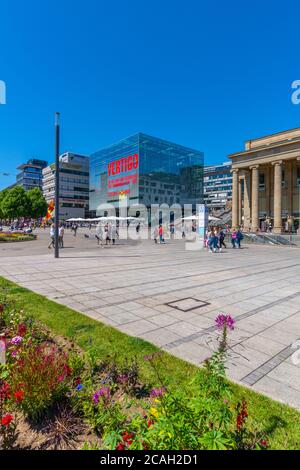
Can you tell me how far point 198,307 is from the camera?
6.32 metres

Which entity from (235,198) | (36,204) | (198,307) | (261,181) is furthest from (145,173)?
(198,307)

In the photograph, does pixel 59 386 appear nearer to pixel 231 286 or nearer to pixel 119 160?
pixel 231 286

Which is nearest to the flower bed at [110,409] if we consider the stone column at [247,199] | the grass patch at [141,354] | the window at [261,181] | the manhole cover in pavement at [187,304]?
the grass patch at [141,354]

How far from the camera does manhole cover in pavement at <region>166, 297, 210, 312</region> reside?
623 cm

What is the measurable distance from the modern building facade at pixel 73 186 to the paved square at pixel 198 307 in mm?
99763

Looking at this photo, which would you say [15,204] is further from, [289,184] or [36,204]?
[289,184]

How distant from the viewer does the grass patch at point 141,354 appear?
96.8 inches

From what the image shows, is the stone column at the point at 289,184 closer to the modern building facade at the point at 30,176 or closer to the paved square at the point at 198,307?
the paved square at the point at 198,307

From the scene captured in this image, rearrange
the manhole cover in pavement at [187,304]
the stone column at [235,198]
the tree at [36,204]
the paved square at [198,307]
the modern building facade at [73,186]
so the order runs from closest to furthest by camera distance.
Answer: the paved square at [198,307] → the manhole cover in pavement at [187,304] → the stone column at [235,198] → the tree at [36,204] → the modern building facade at [73,186]

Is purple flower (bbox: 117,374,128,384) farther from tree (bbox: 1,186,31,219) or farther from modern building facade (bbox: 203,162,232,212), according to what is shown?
modern building facade (bbox: 203,162,232,212)

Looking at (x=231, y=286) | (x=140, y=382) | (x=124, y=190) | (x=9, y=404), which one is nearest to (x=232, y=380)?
(x=140, y=382)

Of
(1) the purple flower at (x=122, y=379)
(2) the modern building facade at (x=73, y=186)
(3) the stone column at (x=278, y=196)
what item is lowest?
(1) the purple flower at (x=122, y=379)

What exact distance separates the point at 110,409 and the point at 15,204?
73.8 meters
